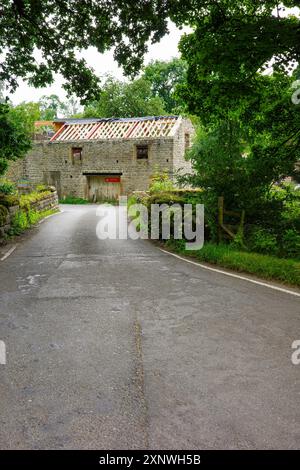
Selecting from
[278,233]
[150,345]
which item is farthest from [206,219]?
[150,345]

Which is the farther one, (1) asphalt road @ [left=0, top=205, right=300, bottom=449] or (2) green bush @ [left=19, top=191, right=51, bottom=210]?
(2) green bush @ [left=19, top=191, right=51, bottom=210]

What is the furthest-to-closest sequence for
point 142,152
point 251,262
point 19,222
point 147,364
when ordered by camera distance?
point 142,152 < point 19,222 < point 251,262 < point 147,364

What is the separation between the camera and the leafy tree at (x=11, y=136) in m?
14.2

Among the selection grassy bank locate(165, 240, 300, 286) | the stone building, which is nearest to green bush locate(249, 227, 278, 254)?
grassy bank locate(165, 240, 300, 286)

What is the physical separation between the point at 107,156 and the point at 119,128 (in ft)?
10.5

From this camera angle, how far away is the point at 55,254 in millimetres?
12797

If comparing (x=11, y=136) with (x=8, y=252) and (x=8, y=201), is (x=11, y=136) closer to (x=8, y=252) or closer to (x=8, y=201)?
(x=8, y=201)

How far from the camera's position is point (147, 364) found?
16.1 feet

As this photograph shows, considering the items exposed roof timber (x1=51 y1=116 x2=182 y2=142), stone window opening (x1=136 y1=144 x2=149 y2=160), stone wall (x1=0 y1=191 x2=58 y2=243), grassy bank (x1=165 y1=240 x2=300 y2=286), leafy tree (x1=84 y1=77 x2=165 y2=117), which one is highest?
leafy tree (x1=84 y1=77 x2=165 y2=117)

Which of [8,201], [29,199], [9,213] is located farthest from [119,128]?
[9,213]

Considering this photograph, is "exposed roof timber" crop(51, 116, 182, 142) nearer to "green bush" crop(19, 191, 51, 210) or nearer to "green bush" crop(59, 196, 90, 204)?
"green bush" crop(59, 196, 90, 204)

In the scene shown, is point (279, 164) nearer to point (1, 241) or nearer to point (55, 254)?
point (55, 254)

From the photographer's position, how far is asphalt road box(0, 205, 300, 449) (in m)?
3.52

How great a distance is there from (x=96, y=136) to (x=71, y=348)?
3380cm
